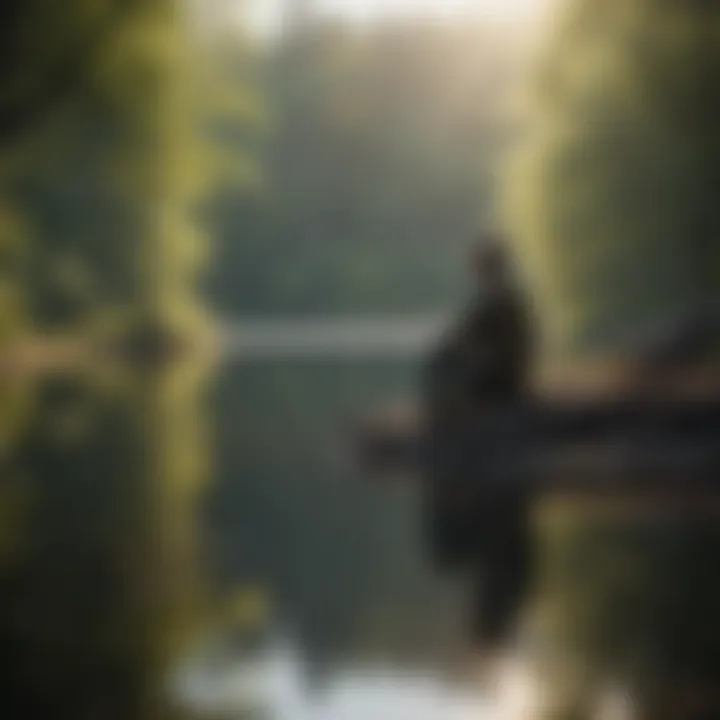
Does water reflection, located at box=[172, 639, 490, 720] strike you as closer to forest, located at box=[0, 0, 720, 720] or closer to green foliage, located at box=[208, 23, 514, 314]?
forest, located at box=[0, 0, 720, 720]

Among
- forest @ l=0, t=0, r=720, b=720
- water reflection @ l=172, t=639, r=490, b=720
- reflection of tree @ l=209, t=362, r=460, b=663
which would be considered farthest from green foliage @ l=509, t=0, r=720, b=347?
water reflection @ l=172, t=639, r=490, b=720

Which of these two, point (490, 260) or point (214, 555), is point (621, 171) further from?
point (214, 555)

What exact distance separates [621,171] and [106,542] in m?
0.74

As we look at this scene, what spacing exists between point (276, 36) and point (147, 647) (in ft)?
2.36

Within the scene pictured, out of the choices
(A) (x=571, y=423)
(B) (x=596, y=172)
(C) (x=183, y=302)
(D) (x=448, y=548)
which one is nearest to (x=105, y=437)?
(C) (x=183, y=302)

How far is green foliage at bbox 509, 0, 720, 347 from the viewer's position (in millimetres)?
1391

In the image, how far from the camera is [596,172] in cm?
142

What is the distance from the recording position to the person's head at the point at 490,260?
1379mm

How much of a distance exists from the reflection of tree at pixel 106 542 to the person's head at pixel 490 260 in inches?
14.2

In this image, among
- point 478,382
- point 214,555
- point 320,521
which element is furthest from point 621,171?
point 214,555

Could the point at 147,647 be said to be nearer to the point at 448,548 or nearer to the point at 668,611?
the point at 448,548

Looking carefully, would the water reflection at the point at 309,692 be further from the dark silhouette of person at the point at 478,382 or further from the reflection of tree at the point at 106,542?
the dark silhouette of person at the point at 478,382

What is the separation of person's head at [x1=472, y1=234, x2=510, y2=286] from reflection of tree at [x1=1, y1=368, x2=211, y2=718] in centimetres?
36

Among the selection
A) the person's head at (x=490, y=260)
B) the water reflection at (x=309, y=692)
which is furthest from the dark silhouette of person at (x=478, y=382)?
the water reflection at (x=309, y=692)
